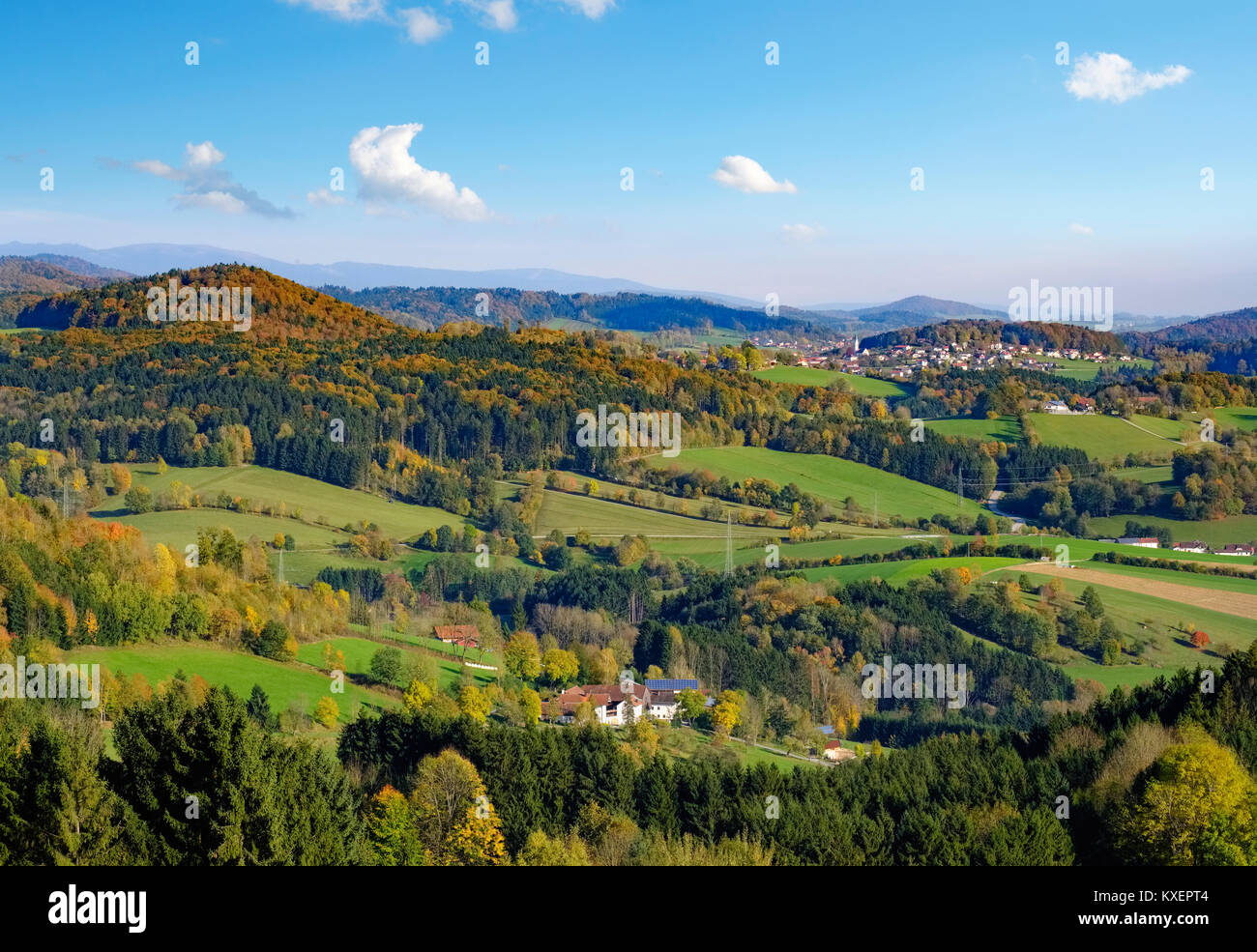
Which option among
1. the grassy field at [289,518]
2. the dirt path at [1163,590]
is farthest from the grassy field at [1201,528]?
Result: the grassy field at [289,518]

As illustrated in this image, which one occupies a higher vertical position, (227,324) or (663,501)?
(227,324)

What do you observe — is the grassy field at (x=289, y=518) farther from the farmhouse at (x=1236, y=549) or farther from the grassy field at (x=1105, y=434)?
the grassy field at (x=1105, y=434)

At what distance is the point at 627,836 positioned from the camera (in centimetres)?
2622

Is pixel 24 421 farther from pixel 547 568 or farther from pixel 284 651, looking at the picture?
pixel 284 651

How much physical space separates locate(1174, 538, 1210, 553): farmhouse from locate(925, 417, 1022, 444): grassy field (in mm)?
25276

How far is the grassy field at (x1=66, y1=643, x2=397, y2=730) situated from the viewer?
38.9 metres

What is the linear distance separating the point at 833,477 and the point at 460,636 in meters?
42.9

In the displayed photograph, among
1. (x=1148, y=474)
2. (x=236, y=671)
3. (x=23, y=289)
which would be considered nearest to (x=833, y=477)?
(x=1148, y=474)

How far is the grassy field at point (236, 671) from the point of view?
38.9 metres

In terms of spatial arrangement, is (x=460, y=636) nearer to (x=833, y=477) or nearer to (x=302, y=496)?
(x=302, y=496)

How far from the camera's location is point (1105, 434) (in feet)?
316

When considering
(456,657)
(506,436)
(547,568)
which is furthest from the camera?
(506,436)
